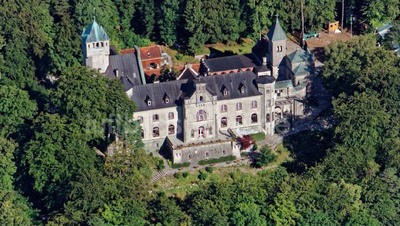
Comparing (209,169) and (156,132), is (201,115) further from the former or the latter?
(209,169)

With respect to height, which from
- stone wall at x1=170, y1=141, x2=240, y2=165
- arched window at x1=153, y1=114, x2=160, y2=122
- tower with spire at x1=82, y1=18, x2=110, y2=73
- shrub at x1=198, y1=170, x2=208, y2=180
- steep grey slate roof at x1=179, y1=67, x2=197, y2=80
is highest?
tower with spire at x1=82, y1=18, x2=110, y2=73

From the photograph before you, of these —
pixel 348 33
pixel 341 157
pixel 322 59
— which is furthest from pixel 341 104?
pixel 348 33

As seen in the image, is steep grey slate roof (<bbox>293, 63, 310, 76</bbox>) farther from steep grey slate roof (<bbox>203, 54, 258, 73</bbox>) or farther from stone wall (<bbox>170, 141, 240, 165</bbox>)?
stone wall (<bbox>170, 141, 240, 165</bbox>)

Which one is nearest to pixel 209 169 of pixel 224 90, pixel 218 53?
pixel 224 90

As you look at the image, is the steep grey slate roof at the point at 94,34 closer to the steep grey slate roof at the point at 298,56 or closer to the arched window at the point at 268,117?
the arched window at the point at 268,117

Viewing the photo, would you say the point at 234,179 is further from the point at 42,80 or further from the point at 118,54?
the point at 42,80

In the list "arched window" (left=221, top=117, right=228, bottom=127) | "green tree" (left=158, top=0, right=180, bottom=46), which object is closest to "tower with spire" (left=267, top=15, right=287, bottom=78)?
"arched window" (left=221, top=117, right=228, bottom=127)

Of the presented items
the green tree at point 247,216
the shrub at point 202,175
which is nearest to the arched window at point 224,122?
the shrub at point 202,175
